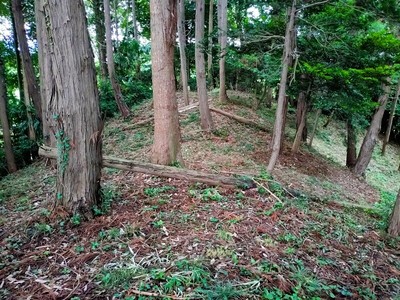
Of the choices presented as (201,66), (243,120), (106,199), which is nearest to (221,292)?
(106,199)

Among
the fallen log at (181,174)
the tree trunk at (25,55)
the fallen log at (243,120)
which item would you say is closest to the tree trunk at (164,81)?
the fallen log at (181,174)

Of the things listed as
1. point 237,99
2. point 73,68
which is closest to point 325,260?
point 73,68

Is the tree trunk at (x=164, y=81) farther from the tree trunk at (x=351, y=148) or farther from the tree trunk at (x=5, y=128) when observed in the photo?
the tree trunk at (x=351, y=148)

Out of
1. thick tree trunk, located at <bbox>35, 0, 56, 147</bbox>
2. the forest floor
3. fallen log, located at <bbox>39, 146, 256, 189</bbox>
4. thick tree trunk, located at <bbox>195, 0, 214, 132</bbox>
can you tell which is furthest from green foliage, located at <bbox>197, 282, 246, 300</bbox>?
thick tree trunk, located at <bbox>195, 0, 214, 132</bbox>

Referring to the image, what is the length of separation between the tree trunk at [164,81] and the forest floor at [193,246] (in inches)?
24.6

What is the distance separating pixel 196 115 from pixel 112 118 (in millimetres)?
4199

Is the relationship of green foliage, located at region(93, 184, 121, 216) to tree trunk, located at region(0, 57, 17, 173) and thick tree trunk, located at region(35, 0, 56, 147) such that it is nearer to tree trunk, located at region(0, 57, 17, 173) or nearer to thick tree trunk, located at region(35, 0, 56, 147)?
thick tree trunk, located at region(35, 0, 56, 147)

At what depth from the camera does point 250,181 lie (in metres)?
4.83

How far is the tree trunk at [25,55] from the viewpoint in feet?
29.3

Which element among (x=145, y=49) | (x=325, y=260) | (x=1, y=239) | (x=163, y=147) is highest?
(x=145, y=49)

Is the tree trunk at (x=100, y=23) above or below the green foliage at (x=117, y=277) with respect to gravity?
above

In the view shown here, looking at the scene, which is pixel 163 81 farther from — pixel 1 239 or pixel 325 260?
pixel 325 260

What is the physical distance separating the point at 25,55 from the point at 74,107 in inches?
315

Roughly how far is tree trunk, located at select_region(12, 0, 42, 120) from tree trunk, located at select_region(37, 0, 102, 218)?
738 centimetres
